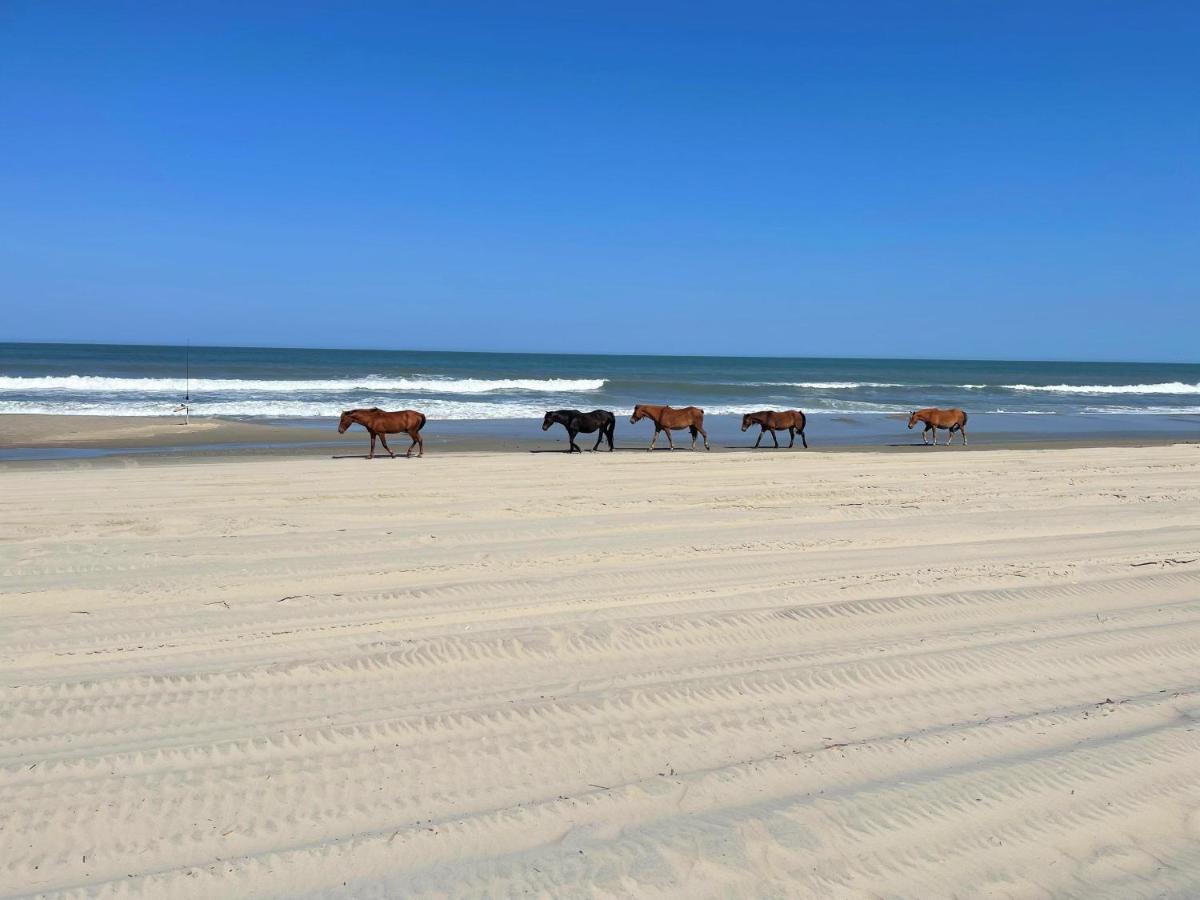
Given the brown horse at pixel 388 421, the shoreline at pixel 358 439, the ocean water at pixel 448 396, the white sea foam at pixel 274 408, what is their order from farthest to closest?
the ocean water at pixel 448 396 → the white sea foam at pixel 274 408 → the shoreline at pixel 358 439 → the brown horse at pixel 388 421

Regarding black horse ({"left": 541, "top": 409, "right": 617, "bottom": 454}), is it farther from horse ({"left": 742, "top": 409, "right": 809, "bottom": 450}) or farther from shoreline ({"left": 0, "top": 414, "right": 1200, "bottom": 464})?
horse ({"left": 742, "top": 409, "right": 809, "bottom": 450})

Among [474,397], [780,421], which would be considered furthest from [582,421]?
[474,397]

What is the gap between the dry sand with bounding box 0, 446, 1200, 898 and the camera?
3178 millimetres

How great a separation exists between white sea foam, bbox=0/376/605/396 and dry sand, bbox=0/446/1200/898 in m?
35.4

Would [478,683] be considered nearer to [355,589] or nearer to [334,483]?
[355,589]

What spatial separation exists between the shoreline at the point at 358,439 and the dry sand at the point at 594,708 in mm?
10242

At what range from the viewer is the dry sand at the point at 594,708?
10.4 feet

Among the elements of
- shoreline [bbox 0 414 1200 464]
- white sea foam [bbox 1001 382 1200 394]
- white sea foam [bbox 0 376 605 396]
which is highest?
white sea foam [bbox 1001 382 1200 394]

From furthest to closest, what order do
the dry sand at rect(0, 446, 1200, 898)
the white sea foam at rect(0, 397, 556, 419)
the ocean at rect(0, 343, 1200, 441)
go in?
the ocean at rect(0, 343, 1200, 441) → the white sea foam at rect(0, 397, 556, 419) → the dry sand at rect(0, 446, 1200, 898)

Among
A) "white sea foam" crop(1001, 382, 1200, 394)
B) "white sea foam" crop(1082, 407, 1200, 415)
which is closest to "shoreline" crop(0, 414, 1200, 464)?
"white sea foam" crop(1082, 407, 1200, 415)

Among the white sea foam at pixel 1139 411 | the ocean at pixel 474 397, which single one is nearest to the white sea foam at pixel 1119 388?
the ocean at pixel 474 397

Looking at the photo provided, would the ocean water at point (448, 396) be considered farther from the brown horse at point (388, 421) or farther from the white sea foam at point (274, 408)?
the brown horse at point (388, 421)

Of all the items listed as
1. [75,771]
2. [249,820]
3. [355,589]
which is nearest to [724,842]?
[249,820]

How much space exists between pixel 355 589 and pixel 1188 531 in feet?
25.8
